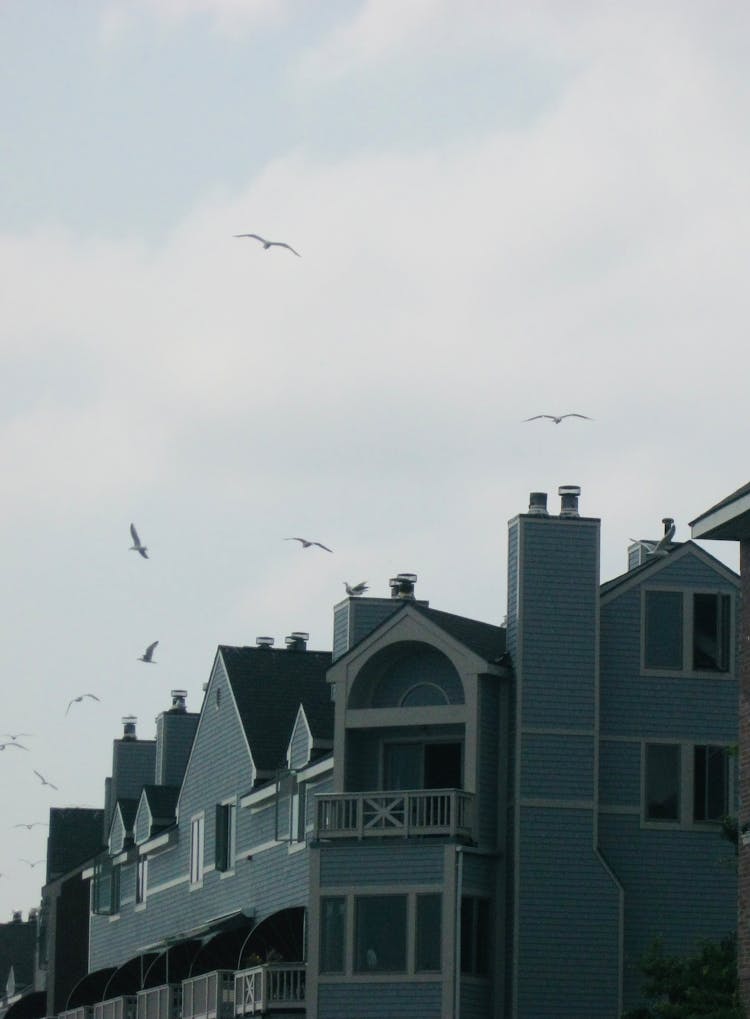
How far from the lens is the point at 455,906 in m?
47.0

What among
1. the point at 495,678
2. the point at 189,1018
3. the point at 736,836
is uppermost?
the point at 495,678

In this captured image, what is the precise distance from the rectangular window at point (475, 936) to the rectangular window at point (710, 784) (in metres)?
5.02

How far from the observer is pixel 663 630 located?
5003 centimetres

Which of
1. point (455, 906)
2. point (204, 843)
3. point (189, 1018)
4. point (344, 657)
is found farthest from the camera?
point (204, 843)

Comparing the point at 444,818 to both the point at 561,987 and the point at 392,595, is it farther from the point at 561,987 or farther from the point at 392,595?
the point at 392,595

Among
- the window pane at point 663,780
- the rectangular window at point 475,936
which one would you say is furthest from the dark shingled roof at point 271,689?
the window pane at point 663,780

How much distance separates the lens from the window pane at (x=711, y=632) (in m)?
49.8

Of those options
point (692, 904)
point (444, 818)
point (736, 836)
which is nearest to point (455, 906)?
point (444, 818)

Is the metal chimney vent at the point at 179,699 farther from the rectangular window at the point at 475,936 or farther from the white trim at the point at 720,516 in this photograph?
the white trim at the point at 720,516

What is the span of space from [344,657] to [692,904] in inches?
351

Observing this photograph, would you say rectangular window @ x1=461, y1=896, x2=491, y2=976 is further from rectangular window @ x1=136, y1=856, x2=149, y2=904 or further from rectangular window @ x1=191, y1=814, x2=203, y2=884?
rectangular window @ x1=136, y1=856, x2=149, y2=904

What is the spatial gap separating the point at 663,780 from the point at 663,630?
316 centimetres

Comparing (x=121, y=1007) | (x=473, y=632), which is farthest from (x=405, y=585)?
(x=121, y=1007)

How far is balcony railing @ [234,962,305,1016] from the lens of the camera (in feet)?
162
